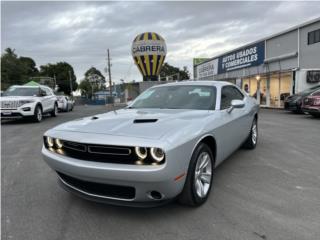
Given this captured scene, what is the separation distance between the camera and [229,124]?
13.9ft

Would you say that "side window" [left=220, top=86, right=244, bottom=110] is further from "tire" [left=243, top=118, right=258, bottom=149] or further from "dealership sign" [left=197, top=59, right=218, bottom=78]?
"dealership sign" [left=197, top=59, right=218, bottom=78]

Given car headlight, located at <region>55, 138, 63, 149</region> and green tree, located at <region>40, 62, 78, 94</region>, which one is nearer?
car headlight, located at <region>55, 138, 63, 149</region>

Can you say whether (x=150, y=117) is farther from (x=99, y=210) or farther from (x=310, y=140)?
(x=310, y=140)

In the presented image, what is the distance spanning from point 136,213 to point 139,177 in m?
0.71

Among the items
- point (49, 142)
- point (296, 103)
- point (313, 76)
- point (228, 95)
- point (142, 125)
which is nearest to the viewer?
point (142, 125)

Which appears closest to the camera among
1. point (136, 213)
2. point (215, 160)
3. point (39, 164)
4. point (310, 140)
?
point (136, 213)

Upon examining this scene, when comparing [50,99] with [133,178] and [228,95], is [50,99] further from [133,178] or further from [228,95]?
[133,178]

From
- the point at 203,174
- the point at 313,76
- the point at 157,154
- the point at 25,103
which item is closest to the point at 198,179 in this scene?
the point at 203,174

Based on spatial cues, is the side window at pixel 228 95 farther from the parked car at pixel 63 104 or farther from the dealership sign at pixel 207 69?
the dealership sign at pixel 207 69

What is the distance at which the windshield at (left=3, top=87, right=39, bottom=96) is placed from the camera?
40.8 feet

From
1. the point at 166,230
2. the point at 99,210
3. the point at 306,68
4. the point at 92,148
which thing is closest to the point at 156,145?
the point at 92,148

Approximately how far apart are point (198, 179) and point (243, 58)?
2510 centimetres

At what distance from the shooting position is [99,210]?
329 cm

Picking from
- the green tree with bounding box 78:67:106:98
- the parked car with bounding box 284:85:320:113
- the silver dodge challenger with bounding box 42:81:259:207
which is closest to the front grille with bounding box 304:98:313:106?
the parked car with bounding box 284:85:320:113
